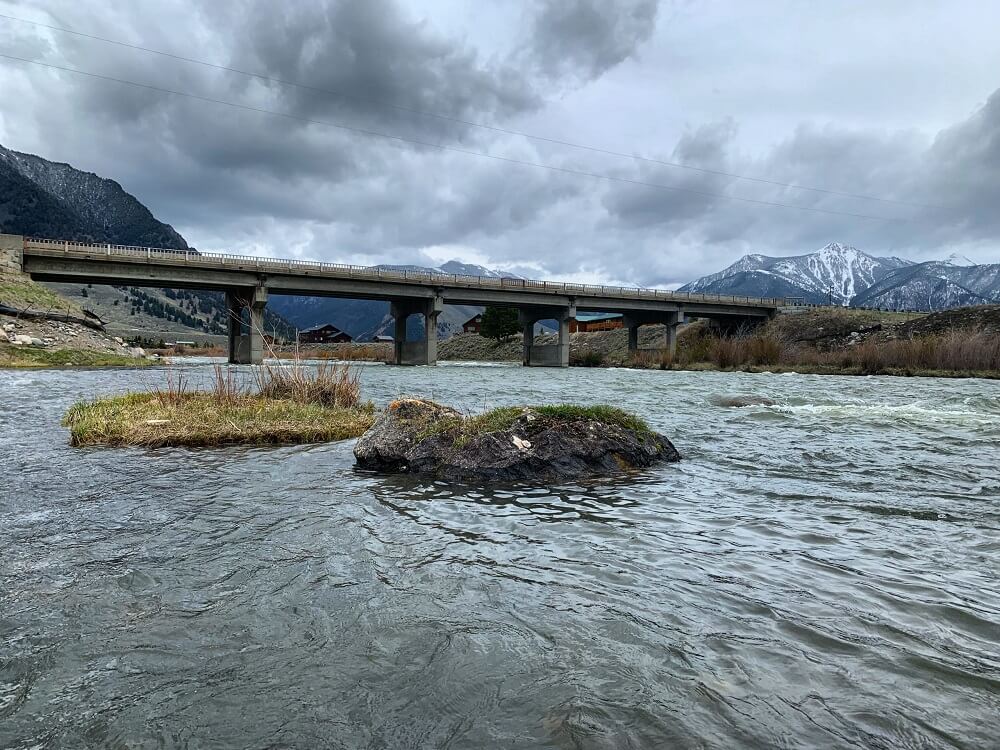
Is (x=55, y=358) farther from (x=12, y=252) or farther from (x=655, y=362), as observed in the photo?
(x=655, y=362)

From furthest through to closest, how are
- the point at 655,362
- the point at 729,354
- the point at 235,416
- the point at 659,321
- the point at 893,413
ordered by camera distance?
the point at 659,321 → the point at 655,362 → the point at 729,354 → the point at 893,413 → the point at 235,416

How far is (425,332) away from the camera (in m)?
75.3

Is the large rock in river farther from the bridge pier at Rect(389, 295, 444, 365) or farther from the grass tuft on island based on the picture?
the bridge pier at Rect(389, 295, 444, 365)

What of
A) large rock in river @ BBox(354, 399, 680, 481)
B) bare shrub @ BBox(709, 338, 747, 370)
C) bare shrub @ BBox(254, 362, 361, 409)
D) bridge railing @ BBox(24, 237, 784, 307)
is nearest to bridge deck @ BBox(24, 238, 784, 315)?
bridge railing @ BBox(24, 237, 784, 307)

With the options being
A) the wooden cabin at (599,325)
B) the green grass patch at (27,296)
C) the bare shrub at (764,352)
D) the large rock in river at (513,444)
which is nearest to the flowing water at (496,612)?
the large rock in river at (513,444)

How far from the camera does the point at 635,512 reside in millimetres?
6883

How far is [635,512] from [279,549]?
3868 mm

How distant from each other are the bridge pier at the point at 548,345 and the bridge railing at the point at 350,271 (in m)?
3.83

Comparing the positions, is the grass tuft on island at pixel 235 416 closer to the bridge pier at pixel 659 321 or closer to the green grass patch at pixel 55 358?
the green grass patch at pixel 55 358

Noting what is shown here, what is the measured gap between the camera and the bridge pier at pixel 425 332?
75.6 metres

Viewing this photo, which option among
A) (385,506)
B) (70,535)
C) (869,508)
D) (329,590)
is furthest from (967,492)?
(70,535)

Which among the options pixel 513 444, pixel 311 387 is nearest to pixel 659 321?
pixel 311 387

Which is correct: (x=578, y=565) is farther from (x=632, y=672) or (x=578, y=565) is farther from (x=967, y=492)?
(x=967, y=492)

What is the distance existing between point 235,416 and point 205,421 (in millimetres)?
642
